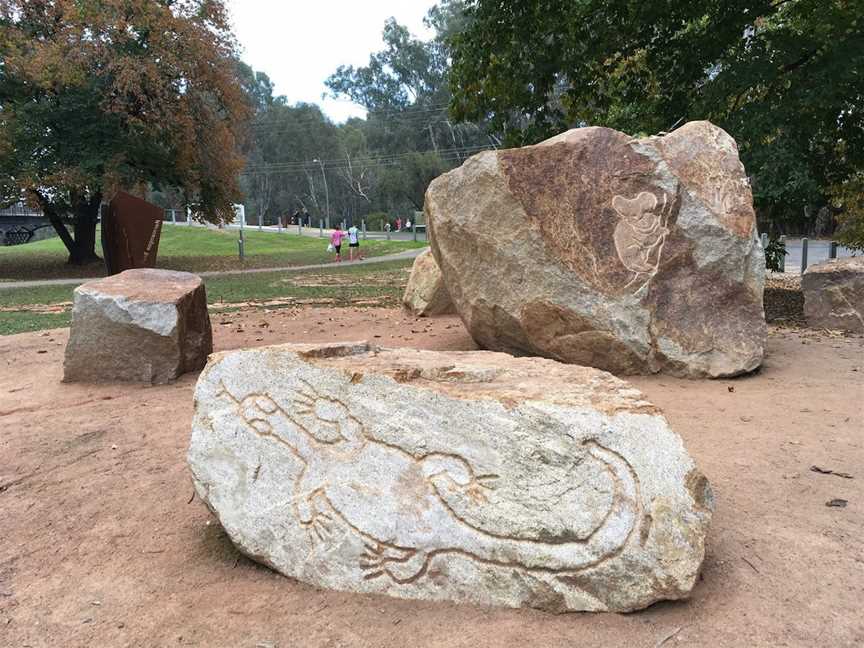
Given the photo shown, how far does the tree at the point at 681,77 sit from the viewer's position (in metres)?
8.40

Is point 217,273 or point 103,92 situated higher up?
point 103,92

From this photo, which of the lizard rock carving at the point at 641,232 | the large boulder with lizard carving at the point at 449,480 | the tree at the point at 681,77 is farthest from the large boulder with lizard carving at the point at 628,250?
the tree at the point at 681,77

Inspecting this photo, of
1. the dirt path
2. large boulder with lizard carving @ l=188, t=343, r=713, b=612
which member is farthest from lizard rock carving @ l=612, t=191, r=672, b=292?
large boulder with lizard carving @ l=188, t=343, r=713, b=612

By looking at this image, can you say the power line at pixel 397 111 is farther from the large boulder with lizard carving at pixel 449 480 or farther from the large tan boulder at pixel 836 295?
the large boulder with lizard carving at pixel 449 480

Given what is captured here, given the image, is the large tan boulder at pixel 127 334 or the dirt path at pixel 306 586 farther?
the large tan boulder at pixel 127 334

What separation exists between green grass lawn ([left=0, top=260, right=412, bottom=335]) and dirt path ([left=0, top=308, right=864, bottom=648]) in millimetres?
5271

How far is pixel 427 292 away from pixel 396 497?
635 cm

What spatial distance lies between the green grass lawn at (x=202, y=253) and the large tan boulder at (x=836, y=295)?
16.2 metres

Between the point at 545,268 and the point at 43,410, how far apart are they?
145 inches

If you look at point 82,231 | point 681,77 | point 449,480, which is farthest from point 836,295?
point 82,231

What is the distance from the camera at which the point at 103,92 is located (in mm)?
17266

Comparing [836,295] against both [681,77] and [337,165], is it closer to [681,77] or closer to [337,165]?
[681,77]

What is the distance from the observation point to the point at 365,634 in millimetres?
2242

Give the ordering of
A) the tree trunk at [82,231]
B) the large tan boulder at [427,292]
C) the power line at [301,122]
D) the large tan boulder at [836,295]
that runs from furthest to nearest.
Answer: the power line at [301,122]
the tree trunk at [82,231]
the large tan boulder at [427,292]
the large tan boulder at [836,295]
